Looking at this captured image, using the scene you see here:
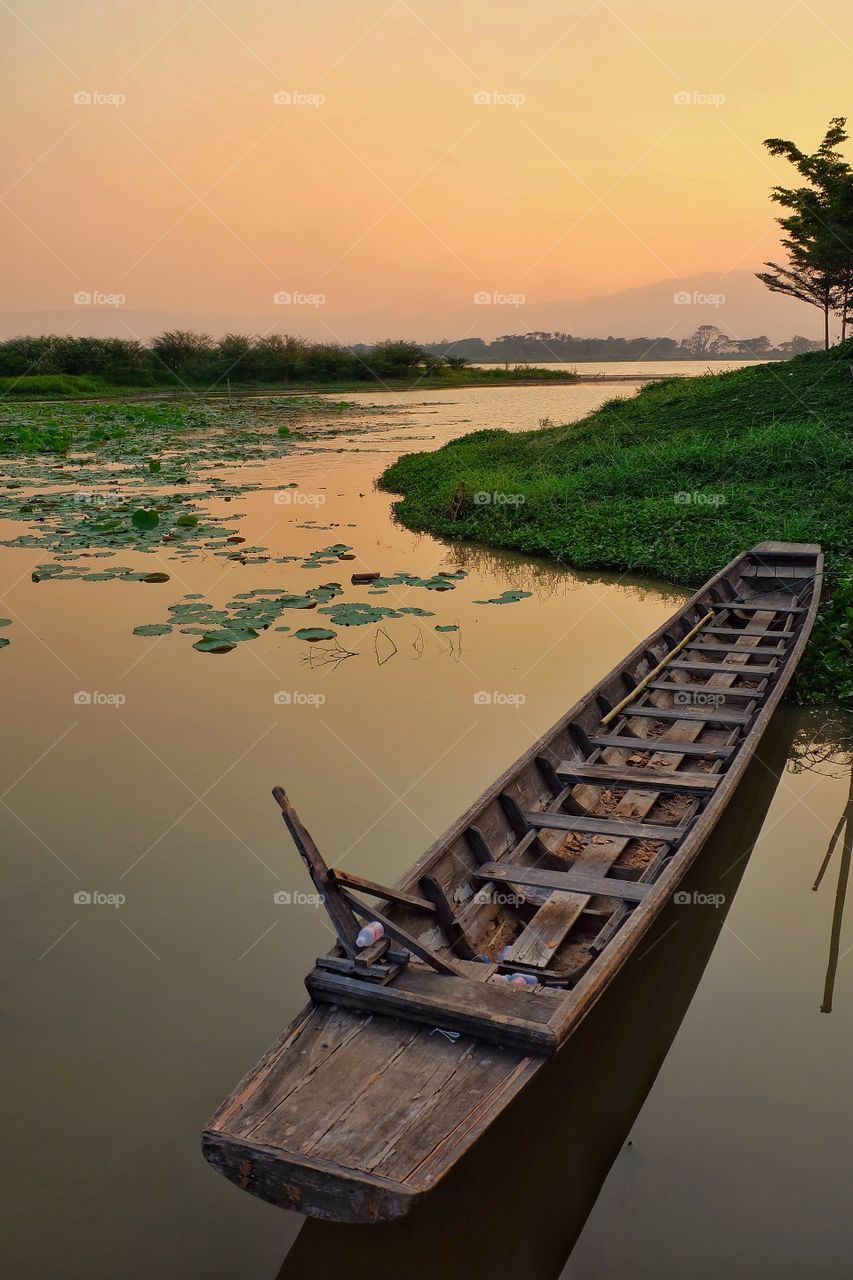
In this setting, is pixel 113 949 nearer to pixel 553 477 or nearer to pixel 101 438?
pixel 553 477

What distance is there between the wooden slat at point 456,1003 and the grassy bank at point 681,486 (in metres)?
4.11

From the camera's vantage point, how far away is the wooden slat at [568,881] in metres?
3.38

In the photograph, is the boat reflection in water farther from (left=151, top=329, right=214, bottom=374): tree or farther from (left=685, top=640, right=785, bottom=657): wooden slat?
(left=151, top=329, right=214, bottom=374): tree

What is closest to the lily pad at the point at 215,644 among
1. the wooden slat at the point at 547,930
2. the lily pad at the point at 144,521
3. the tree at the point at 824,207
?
the wooden slat at the point at 547,930

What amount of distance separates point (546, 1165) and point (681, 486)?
966cm

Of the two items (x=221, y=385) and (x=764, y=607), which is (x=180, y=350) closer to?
(x=221, y=385)

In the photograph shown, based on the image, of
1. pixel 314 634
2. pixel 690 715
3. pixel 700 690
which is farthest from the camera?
pixel 314 634

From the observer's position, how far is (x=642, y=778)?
4.41 meters

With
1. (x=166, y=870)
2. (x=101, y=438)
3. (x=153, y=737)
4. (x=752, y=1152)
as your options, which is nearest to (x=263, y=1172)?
(x=752, y=1152)

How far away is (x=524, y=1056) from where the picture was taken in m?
2.38

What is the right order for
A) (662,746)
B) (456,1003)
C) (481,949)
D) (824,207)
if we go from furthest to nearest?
(824,207), (662,746), (481,949), (456,1003)

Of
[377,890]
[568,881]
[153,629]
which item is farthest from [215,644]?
[377,890]

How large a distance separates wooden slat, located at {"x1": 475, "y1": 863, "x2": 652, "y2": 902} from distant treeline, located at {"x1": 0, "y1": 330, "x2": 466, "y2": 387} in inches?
1517

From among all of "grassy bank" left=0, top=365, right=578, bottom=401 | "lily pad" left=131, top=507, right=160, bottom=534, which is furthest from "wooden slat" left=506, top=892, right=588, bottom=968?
"grassy bank" left=0, top=365, right=578, bottom=401
